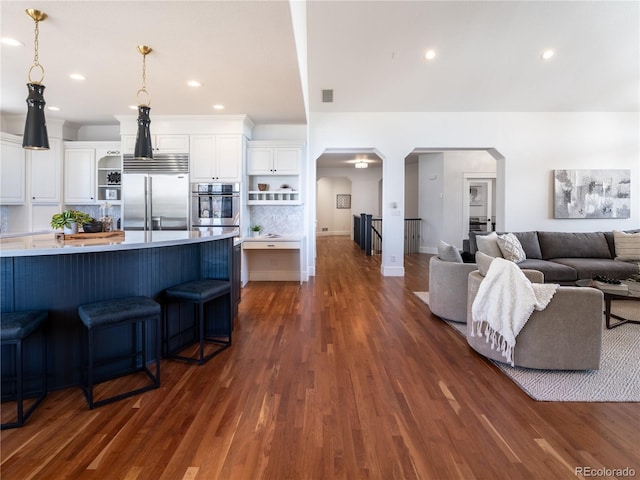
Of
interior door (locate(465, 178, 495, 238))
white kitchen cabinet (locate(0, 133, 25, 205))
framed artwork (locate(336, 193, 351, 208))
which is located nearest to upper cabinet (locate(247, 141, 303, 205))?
white kitchen cabinet (locate(0, 133, 25, 205))

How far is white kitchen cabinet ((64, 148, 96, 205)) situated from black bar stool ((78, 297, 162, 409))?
4.26 m

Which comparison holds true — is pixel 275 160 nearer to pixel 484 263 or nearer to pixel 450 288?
pixel 450 288

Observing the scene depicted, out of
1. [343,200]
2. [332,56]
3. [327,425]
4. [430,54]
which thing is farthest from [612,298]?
[343,200]

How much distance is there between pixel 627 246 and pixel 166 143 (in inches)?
285

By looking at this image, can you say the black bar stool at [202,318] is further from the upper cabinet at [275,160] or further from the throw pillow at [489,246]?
the throw pillow at [489,246]

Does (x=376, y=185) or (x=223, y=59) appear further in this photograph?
(x=376, y=185)

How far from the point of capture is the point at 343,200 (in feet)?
50.8

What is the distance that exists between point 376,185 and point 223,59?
11.0 meters

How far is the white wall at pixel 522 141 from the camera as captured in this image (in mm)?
6316

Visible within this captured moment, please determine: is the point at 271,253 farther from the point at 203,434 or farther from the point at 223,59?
the point at 203,434

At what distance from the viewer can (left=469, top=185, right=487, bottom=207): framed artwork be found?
9367mm

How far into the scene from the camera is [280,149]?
5.70 m

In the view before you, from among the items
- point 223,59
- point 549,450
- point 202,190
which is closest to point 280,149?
point 202,190

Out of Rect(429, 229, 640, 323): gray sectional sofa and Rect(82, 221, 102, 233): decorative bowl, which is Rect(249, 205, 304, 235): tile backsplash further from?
Rect(82, 221, 102, 233): decorative bowl
